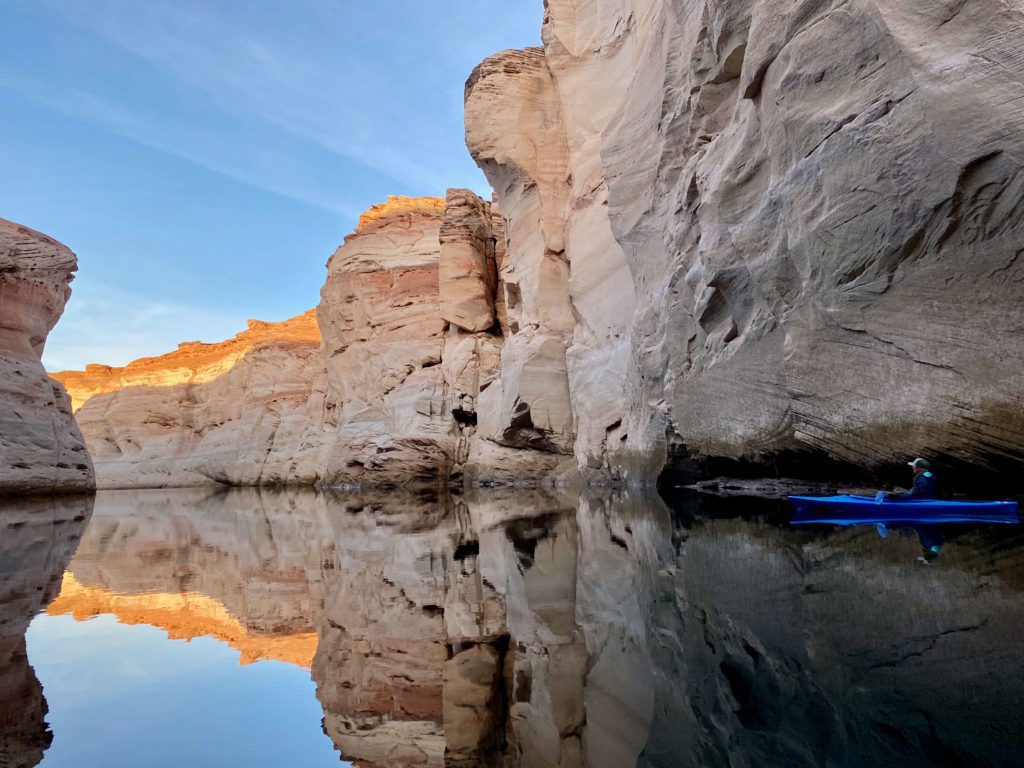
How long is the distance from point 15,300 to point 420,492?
13.3 metres

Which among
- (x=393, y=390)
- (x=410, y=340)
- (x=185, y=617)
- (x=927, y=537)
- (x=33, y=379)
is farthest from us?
(x=410, y=340)

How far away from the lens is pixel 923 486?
6.69 metres

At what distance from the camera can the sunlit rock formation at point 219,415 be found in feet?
118

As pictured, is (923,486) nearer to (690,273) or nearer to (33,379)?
(690,273)

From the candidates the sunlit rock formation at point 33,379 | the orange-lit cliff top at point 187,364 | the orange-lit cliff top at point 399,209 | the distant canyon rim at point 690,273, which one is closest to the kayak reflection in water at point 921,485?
the distant canyon rim at point 690,273

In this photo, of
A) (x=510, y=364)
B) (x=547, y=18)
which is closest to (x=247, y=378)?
(x=510, y=364)

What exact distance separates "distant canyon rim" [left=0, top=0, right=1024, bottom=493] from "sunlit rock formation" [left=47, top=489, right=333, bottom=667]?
5669mm

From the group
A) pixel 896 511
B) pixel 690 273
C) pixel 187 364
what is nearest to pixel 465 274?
pixel 690 273

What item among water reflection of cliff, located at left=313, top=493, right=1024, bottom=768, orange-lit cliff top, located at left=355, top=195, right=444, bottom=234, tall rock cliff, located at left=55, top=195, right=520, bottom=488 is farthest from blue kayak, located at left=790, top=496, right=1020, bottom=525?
orange-lit cliff top, located at left=355, top=195, right=444, bottom=234

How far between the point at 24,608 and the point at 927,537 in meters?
6.64

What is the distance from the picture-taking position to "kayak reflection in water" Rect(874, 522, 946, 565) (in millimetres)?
4821

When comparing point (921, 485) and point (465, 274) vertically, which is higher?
point (465, 274)

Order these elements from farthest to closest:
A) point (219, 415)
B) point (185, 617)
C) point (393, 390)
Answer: point (219, 415), point (393, 390), point (185, 617)

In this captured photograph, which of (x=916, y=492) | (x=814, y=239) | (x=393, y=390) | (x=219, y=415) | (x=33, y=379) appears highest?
(x=219, y=415)
